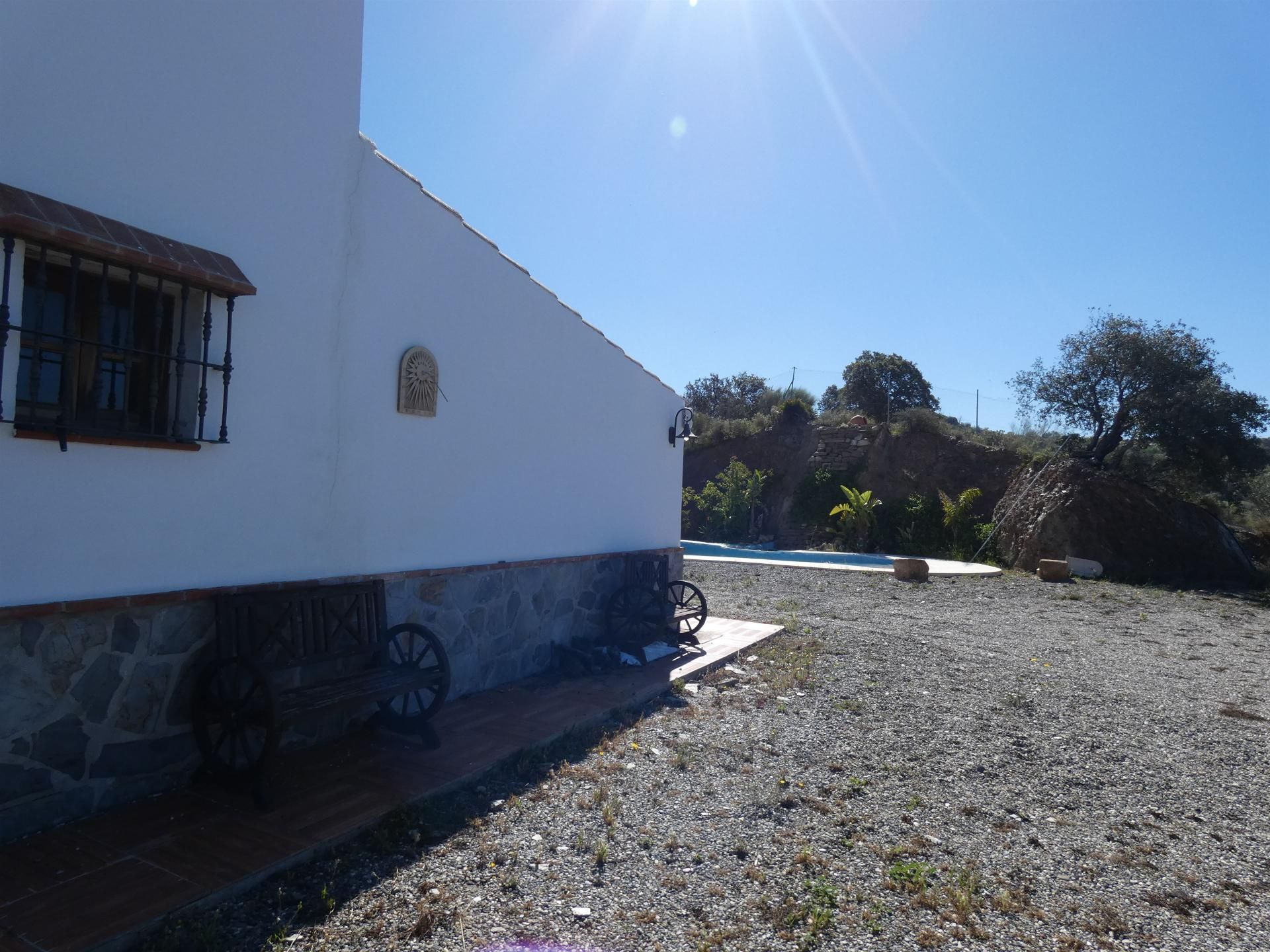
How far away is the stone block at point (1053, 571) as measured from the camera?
15508 millimetres

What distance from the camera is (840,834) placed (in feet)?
12.3

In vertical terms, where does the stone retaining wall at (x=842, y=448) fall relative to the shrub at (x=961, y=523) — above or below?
above

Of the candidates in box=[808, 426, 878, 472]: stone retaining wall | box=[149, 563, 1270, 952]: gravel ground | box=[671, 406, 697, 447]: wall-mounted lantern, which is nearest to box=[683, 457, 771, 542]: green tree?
box=[808, 426, 878, 472]: stone retaining wall

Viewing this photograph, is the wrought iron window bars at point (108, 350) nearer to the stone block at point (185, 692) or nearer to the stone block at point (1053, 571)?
the stone block at point (185, 692)

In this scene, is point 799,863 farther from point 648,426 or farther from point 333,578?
point 648,426

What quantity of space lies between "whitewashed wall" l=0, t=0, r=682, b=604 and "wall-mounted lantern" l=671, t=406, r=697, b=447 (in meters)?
2.74

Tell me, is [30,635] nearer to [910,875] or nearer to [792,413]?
[910,875]

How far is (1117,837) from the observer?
387 centimetres

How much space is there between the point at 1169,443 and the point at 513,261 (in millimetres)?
16222

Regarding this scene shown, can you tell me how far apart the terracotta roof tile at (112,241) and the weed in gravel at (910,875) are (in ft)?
13.0

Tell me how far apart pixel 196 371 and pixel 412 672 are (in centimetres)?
196

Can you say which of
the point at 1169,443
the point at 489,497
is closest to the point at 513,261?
the point at 489,497

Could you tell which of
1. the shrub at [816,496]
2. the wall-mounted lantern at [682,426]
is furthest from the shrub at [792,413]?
the wall-mounted lantern at [682,426]

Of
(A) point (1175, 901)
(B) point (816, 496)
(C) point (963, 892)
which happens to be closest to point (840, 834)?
(C) point (963, 892)
